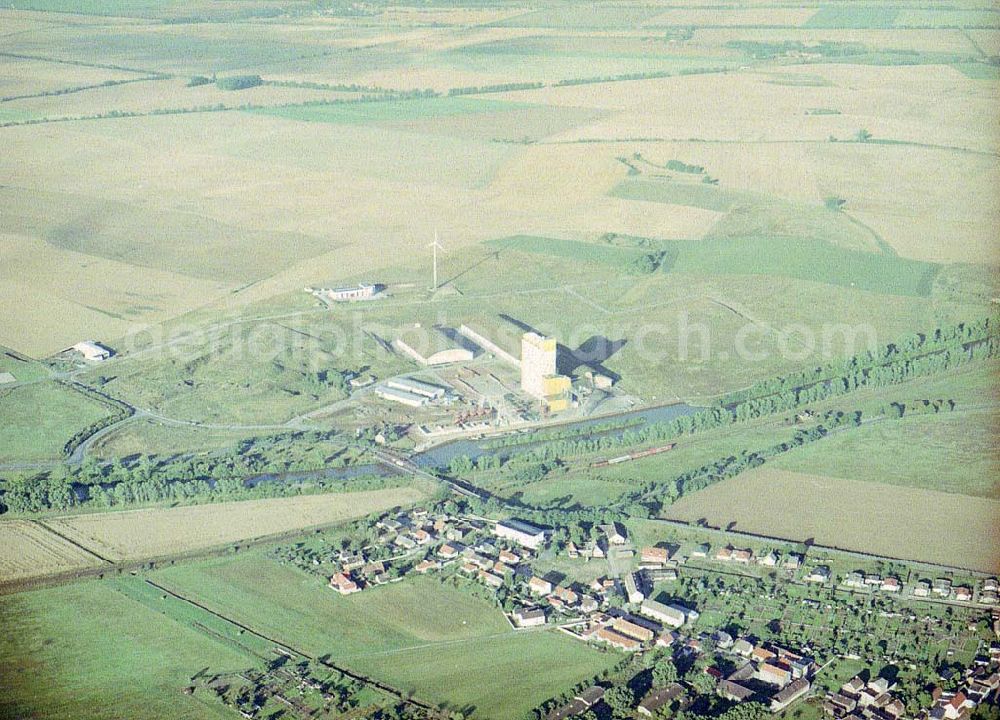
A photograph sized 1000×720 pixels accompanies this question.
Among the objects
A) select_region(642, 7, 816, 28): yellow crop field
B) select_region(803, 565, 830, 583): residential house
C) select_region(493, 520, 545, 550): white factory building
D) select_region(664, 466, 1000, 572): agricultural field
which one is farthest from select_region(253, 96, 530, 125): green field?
select_region(803, 565, 830, 583): residential house

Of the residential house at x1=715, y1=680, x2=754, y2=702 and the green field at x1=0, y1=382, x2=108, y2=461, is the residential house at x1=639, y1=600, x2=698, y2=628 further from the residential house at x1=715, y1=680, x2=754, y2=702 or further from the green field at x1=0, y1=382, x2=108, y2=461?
the green field at x1=0, y1=382, x2=108, y2=461

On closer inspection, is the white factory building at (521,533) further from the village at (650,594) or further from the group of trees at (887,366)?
the group of trees at (887,366)

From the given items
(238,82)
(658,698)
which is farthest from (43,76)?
(658,698)

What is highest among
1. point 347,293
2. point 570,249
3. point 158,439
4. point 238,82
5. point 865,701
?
point 238,82

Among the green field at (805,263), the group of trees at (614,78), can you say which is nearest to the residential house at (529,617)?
the green field at (805,263)

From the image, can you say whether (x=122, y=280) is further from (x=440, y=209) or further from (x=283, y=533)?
(x=283, y=533)

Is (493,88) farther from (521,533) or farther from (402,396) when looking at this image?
(521,533)
